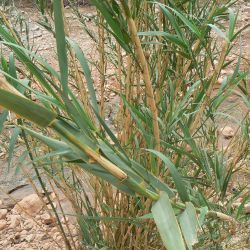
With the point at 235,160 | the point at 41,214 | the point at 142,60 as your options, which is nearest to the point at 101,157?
the point at 142,60

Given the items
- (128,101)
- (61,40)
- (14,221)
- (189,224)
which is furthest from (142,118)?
(14,221)

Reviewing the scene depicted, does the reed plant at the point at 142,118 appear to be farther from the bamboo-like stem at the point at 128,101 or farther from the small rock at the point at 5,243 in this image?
the small rock at the point at 5,243

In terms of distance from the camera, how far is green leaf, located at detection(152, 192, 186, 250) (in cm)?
64

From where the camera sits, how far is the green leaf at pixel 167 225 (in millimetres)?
641

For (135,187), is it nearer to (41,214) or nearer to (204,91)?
(204,91)

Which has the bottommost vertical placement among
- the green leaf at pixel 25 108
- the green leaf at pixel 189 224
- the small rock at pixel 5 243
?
the small rock at pixel 5 243

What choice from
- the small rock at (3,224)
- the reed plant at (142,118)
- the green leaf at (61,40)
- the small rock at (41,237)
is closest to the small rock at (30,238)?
the small rock at (41,237)

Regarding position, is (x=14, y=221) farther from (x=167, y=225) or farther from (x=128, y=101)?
(x=167, y=225)

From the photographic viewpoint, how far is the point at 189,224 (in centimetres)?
75

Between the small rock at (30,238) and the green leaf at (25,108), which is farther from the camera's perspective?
the small rock at (30,238)

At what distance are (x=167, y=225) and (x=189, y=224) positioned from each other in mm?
96

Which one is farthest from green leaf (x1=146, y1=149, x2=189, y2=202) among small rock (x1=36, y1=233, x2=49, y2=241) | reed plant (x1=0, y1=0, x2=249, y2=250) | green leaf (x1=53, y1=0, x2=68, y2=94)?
small rock (x1=36, y1=233, x2=49, y2=241)

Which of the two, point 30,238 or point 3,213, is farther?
point 3,213

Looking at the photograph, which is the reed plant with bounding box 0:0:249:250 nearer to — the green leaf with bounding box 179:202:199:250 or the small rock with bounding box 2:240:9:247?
the green leaf with bounding box 179:202:199:250
